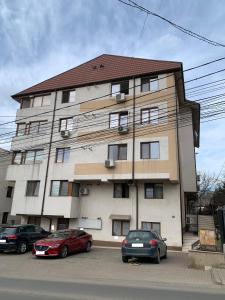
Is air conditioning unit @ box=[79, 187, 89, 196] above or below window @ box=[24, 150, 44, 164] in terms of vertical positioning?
below

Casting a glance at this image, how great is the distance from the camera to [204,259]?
42.3 ft

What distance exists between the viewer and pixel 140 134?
75.2ft

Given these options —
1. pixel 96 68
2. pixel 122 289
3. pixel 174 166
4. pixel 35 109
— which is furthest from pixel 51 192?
pixel 122 289

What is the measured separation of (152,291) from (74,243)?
30.7ft

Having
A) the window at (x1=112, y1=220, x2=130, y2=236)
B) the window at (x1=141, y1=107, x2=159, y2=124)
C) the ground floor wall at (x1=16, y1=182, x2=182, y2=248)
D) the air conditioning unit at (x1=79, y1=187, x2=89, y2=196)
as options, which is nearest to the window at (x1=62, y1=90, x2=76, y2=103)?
the window at (x1=141, y1=107, x2=159, y2=124)

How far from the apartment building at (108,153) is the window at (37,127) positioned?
0.10 meters

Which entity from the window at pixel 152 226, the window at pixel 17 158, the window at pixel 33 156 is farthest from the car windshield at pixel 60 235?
the window at pixel 17 158

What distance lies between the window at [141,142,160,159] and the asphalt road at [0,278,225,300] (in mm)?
13770

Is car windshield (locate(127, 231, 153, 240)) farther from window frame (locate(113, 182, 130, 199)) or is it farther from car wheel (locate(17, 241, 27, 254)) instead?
window frame (locate(113, 182, 130, 199))

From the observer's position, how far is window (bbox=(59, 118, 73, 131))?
26.0m

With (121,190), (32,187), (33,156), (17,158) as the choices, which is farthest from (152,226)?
(17,158)

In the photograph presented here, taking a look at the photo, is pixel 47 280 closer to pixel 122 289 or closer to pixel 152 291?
pixel 122 289

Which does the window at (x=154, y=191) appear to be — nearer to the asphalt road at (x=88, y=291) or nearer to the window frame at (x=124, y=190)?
the window frame at (x=124, y=190)

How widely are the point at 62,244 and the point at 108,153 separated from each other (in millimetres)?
9554
